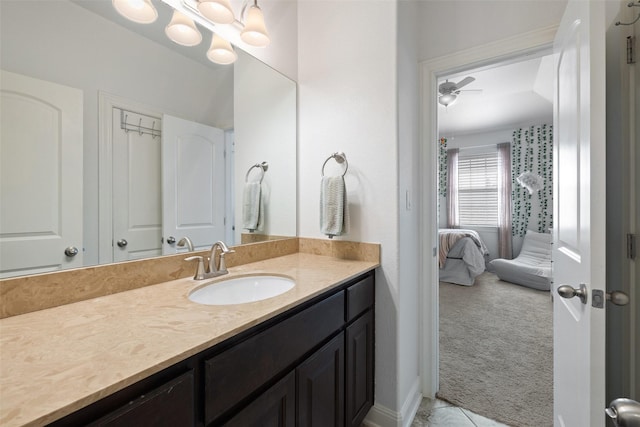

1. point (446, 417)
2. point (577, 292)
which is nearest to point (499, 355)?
point (446, 417)

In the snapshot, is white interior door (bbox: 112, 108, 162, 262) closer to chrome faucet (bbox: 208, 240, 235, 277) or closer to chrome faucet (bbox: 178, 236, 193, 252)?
chrome faucet (bbox: 178, 236, 193, 252)

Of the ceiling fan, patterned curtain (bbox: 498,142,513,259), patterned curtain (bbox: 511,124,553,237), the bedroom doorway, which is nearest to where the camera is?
A: the bedroom doorway

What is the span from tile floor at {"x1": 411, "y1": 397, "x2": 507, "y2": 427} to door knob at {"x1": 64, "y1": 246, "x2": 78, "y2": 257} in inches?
71.8

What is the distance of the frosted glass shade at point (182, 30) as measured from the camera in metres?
1.22

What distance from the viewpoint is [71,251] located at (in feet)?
3.11

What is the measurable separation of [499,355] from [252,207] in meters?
2.27

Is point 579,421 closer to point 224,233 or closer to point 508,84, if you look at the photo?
point 224,233

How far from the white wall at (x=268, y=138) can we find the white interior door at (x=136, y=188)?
0.45m

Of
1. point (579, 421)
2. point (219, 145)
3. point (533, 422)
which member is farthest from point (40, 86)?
point (533, 422)

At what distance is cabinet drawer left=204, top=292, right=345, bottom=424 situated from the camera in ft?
2.23

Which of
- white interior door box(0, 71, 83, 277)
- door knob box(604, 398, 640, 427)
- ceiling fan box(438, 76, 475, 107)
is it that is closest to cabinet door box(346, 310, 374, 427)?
door knob box(604, 398, 640, 427)

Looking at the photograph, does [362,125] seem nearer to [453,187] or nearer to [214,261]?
[214,261]

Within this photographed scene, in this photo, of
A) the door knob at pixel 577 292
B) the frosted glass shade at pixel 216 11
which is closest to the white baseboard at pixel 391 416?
the door knob at pixel 577 292

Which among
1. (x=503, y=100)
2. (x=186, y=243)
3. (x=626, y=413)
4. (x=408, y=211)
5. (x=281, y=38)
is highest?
(x=503, y=100)
